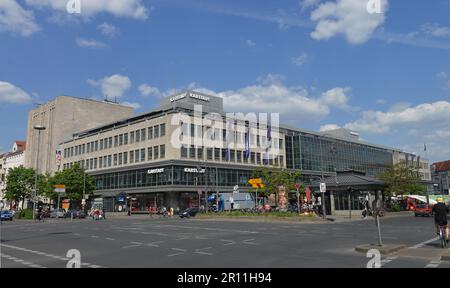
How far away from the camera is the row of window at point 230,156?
72250 millimetres

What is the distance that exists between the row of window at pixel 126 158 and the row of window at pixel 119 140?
6.69 feet

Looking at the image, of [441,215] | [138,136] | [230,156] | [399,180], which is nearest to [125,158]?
[138,136]

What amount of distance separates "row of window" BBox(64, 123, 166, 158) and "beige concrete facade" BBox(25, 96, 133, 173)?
7.90 metres

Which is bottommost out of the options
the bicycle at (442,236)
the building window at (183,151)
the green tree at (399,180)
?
the bicycle at (442,236)

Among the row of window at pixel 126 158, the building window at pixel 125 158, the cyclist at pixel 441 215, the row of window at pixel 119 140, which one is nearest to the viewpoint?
the cyclist at pixel 441 215

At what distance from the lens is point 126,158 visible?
80.6 meters

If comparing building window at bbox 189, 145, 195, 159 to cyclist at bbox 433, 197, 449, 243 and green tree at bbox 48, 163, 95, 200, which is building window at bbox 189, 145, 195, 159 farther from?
cyclist at bbox 433, 197, 449, 243

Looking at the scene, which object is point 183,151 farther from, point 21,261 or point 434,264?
point 434,264

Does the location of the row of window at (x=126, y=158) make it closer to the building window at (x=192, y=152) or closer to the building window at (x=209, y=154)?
the building window at (x=192, y=152)

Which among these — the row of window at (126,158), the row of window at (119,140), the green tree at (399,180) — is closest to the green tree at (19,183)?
the row of window at (119,140)

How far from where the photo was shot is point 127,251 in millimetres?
16297

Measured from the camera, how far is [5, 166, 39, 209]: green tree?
8962 centimetres

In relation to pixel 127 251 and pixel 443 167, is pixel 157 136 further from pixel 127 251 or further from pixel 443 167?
pixel 443 167
